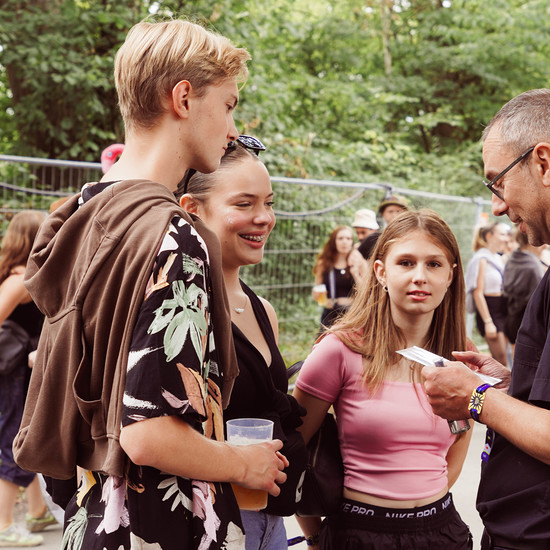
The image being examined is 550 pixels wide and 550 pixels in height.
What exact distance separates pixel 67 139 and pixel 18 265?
571 centimetres

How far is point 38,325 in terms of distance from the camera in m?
4.54

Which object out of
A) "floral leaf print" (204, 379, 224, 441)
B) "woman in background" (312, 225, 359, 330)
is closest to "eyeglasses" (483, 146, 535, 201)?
"floral leaf print" (204, 379, 224, 441)

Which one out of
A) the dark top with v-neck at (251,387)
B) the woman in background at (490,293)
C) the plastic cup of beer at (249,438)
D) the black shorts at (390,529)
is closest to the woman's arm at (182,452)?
the plastic cup of beer at (249,438)

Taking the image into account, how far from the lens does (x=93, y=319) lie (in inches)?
58.6

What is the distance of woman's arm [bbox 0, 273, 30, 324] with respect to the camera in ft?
14.0

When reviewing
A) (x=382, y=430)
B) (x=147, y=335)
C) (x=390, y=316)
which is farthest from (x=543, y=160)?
(x=147, y=335)

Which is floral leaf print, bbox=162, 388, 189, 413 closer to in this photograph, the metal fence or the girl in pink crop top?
the girl in pink crop top

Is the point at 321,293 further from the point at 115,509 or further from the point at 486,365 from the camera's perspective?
the point at 115,509

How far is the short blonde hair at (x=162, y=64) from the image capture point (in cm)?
158

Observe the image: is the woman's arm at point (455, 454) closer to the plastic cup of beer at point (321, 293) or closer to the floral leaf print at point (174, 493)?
the floral leaf print at point (174, 493)

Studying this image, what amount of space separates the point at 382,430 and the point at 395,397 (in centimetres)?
13

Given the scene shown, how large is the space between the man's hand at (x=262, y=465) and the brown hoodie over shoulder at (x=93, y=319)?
0.46 ft

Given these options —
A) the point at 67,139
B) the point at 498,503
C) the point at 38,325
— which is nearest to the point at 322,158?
the point at 67,139

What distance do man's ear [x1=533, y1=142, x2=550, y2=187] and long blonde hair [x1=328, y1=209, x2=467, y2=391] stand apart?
0.73 meters
